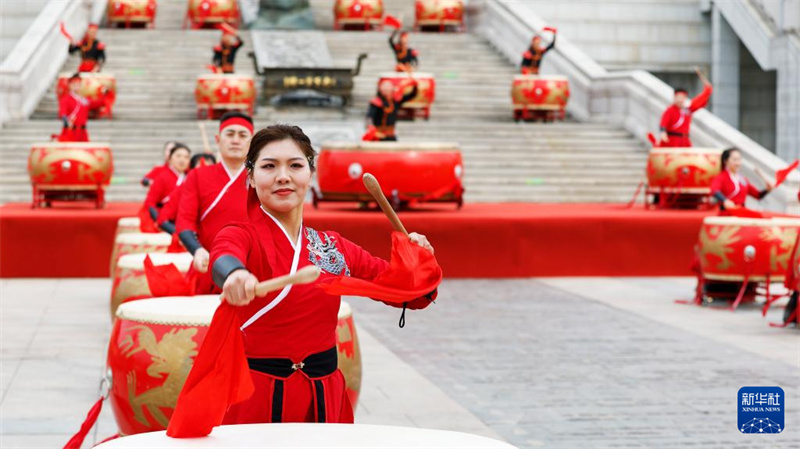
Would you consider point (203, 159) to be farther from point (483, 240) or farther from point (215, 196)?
point (483, 240)

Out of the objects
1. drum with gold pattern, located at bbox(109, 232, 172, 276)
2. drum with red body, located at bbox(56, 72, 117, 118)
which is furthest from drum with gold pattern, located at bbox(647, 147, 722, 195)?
drum with red body, located at bbox(56, 72, 117, 118)

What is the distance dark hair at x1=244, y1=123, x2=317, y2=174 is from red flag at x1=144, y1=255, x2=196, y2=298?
133 inches

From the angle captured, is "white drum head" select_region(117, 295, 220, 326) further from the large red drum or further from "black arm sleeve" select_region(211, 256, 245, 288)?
"black arm sleeve" select_region(211, 256, 245, 288)

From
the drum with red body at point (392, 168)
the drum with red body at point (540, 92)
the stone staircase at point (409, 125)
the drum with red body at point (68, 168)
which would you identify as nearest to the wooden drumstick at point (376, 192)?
the drum with red body at point (392, 168)

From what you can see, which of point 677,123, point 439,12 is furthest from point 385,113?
point 439,12

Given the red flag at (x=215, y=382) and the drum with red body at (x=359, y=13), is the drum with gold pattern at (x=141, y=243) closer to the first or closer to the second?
the red flag at (x=215, y=382)

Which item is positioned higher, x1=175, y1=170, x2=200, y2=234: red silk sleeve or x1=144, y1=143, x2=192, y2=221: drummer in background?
x1=175, y1=170, x2=200, y2=234: red silk sleeve

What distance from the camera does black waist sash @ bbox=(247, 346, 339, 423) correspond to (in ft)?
12.8

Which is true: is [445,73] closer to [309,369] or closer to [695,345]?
[695,345]

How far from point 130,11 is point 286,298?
2404 cm

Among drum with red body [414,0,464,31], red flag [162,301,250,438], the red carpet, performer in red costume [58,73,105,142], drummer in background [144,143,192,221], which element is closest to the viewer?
red flag [162,301,250,438]

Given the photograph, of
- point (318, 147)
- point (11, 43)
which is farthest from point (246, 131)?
point (11, 43)

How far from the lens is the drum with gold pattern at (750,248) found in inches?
460

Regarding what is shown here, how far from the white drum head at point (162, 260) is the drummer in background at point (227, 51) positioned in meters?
13.9
